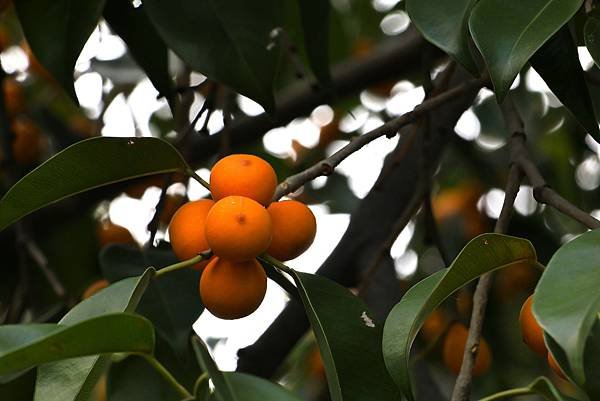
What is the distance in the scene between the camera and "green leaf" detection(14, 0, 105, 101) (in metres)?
1.14

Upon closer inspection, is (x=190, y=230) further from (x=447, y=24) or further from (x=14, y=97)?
(x=14, y=97)

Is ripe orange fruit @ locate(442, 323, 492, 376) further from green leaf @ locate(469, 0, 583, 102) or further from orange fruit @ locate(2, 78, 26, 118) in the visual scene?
orange fruit @ locate(2, 78, 26, 118)

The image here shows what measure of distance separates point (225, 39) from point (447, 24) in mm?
299

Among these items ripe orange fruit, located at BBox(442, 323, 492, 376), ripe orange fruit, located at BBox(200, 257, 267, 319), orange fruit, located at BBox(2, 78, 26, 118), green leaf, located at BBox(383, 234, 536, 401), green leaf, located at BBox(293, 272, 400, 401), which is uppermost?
ripe orange fruit, located at BBox(200, 257, 267, 319)

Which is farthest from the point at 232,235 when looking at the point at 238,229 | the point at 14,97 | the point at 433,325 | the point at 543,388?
the point at 14,97

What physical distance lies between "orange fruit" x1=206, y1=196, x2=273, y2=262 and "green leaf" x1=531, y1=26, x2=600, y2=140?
0.30 metres

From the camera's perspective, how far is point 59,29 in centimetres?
117

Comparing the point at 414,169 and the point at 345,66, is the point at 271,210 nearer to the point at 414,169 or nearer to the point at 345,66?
the point at 414,169

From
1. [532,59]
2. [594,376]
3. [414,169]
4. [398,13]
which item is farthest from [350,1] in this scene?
[594,376]

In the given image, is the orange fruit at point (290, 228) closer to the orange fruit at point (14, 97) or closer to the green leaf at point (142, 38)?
the green leaf at point (142, 38)

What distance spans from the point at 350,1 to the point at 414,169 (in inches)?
32.1

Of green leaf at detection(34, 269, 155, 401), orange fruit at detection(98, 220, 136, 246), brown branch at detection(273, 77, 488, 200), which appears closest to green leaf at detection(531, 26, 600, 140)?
brown branch at detection(273, 77, 488, 200)

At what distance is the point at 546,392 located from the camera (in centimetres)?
76

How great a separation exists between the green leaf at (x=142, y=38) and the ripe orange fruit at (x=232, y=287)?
0.38 meters
